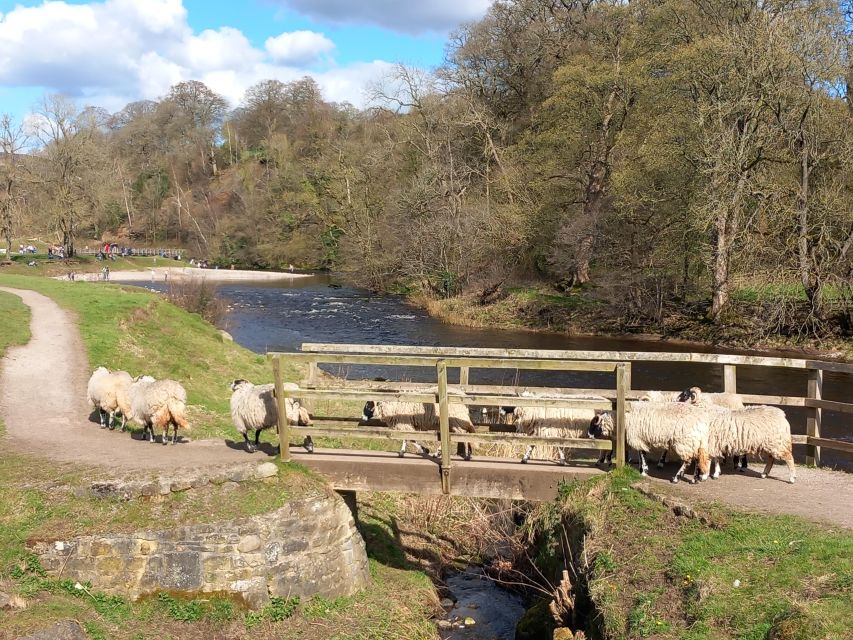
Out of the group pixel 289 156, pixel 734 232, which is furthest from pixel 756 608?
pixel 289 156

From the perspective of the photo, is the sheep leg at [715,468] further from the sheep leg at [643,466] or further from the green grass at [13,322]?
the green grass at [13,322]

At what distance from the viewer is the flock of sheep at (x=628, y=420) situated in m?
10.2

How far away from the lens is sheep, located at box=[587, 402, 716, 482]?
10.2 m

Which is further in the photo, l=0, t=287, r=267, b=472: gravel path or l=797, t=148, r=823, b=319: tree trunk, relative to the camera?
l=797, t=148, r=823, b=319: tree trunk

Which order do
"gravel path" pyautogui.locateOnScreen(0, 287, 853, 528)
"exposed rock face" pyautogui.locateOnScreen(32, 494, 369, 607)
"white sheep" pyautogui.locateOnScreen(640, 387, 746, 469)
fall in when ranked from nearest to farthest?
"exposed rock face" pyautogui.locateOnScreen(32, 494, 369, 607), "gravel path" pyautogui.locateOnScreen(0, 287, 853, 528), "white sheep" pyautogui.locateOnScreen(640, 387, 746, 469)

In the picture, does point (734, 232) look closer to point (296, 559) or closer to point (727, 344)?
point (727, 344)

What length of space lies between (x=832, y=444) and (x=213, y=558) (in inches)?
383

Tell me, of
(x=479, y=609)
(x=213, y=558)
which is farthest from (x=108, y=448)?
(x=479, y=609)

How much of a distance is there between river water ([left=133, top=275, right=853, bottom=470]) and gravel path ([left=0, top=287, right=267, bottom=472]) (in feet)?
21.1

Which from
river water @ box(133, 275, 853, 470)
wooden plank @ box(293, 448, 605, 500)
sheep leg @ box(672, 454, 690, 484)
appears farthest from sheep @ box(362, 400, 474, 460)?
sheep leg @ box(672, 454, 690, 484)

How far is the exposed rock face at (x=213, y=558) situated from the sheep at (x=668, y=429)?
4824 mm

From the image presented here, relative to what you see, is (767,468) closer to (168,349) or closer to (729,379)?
(729,379)

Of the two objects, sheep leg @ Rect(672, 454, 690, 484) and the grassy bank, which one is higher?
sheep leg @ Rect(672, 454, 690, 484)

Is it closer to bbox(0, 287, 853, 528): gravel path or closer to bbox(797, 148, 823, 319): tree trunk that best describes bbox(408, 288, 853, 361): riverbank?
bbox(797, 148, 823, 319): tree trunk
